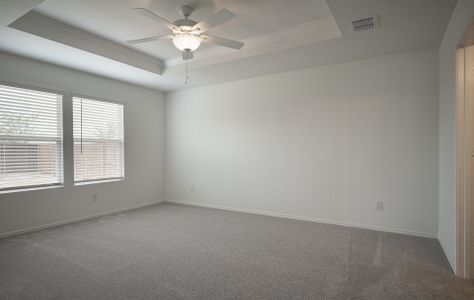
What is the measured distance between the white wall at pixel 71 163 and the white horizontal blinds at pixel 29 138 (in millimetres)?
134

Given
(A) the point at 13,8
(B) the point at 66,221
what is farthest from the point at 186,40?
(B) the point at 66,221

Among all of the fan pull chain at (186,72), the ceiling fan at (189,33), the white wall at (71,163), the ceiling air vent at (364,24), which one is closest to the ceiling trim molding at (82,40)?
the fan pull chain at (186,72)

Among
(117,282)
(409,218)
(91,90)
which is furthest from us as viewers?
(91,90)

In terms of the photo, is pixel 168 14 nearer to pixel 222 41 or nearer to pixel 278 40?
pixel 222 41

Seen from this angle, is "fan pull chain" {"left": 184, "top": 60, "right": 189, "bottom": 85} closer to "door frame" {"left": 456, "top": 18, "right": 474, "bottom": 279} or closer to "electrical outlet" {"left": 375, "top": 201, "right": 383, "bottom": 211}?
"door frame" {"left": 456, "top": 18, "right": 474, "bottom": 279}

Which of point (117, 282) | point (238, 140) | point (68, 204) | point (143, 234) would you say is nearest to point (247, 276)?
point (117, 282)

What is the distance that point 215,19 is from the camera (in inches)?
97.1

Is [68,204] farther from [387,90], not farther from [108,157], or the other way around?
[387,90]

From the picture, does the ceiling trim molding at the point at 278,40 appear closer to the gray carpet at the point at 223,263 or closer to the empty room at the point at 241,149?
the empty room at the point at 241,149

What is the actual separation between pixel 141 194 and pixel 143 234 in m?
1.98

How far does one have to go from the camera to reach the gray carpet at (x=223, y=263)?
226cm

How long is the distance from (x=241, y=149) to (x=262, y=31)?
2.28m

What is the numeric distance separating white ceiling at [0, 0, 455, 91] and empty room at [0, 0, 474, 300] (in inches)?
1.0

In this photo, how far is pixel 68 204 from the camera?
430cm
